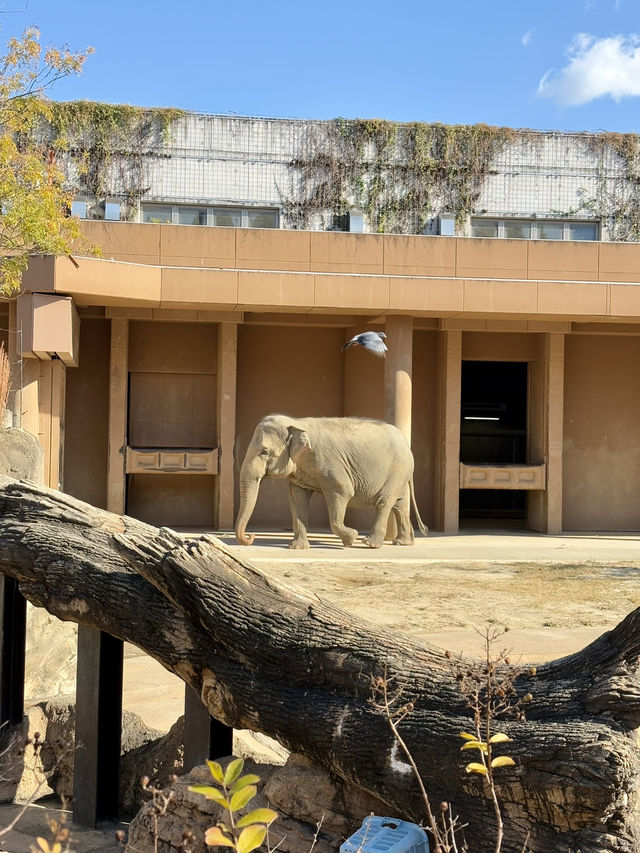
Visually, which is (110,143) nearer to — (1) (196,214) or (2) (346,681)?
(1) (196,214)

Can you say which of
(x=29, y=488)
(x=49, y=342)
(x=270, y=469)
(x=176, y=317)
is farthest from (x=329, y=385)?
(x=29, y=488)

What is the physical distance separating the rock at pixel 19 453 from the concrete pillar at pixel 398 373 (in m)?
8.12

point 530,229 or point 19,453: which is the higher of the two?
point 530,229

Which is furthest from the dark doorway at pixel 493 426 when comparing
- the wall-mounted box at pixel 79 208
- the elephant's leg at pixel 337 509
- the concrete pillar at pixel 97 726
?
the concrete pillar at pixel 97 726

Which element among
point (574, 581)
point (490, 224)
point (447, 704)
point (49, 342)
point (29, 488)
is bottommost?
point (574, 581)

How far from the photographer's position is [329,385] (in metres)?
19.4

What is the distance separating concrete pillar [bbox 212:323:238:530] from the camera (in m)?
17.6

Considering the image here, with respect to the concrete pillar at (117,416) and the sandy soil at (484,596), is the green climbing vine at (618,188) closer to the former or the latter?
the concrete pillar at (117,416)

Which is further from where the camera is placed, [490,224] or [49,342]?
[490,224]

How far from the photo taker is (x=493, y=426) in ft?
77.3

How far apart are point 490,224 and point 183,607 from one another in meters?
23.1

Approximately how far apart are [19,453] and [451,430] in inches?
397

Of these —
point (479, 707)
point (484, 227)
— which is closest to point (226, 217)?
point (484, 227)

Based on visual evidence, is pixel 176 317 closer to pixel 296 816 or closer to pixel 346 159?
pixel 346 159
